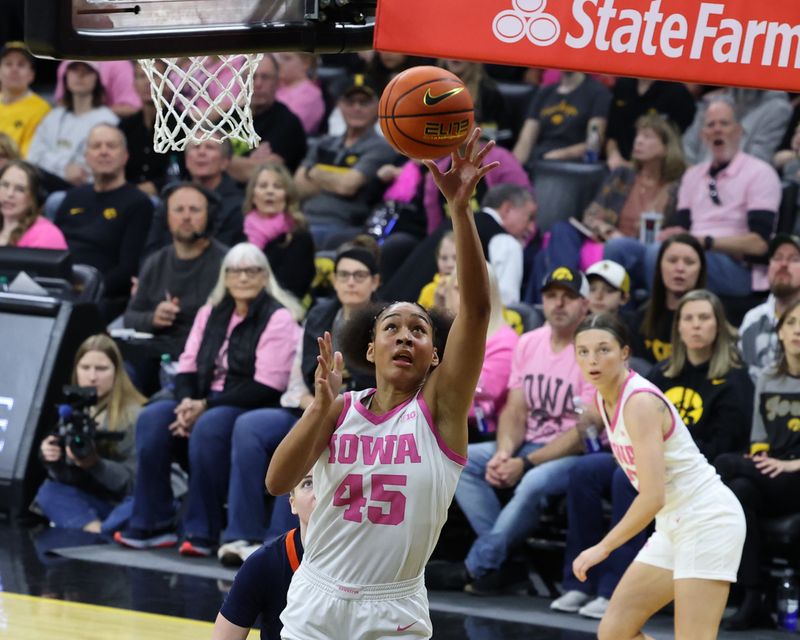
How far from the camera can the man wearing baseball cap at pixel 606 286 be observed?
8211 millimetres

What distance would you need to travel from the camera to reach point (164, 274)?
9406 mm

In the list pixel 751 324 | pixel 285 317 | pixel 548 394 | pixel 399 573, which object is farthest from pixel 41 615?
pixel 751 324

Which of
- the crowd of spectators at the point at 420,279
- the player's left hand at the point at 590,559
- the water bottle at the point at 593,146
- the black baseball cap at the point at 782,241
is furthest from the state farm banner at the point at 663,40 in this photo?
the water bottle at the point at 593,146

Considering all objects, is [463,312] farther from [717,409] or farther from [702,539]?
[717,409]

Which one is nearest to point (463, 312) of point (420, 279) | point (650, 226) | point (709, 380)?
point (709, 380)

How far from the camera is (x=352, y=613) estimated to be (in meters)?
4.07

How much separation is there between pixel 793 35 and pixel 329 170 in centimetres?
627

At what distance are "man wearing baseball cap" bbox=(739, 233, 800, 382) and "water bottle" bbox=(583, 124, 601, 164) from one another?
2.24 meters

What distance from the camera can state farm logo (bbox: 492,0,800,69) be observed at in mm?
4410

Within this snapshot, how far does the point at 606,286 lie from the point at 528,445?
1.09 metres

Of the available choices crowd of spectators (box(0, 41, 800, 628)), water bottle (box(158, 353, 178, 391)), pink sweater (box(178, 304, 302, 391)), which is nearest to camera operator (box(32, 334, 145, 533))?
crowd of spectators (box(0, 41, 800, 628))

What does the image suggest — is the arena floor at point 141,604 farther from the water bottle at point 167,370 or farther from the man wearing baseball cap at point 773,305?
the man wearing baseball cap at point 773,305

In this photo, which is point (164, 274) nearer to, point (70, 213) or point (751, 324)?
point (70, 213)

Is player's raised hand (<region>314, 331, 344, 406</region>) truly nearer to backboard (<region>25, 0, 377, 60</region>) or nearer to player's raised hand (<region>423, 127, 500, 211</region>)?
player's raised hand (<region>423, 127, 500, 211</region>)
